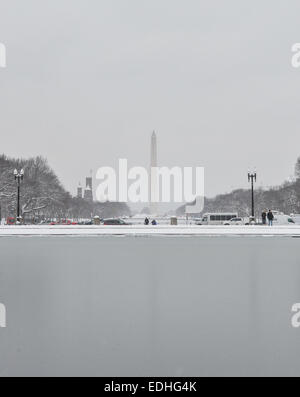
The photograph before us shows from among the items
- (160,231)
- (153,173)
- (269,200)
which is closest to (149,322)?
(160,231)

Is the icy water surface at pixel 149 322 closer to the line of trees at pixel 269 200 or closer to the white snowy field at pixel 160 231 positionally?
the white snowy field at pixel 160 231

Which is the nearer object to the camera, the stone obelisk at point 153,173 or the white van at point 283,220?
the white van at point 283,220

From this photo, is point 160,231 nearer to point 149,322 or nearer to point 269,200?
point 149,322

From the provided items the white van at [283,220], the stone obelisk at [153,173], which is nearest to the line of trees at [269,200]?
the white van at [283,220]

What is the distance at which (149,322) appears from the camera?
7.26 meters

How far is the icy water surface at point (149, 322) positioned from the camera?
5305 millimetres

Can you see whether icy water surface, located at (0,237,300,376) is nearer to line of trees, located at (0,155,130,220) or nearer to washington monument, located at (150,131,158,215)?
line of trees, located at (0,155,130,220)

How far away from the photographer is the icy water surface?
5.30 metres

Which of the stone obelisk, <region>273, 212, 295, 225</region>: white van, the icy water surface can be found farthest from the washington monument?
the icy water surface
